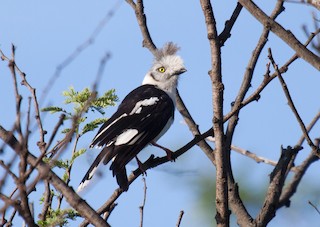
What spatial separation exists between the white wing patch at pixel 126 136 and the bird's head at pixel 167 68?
4.55 feet

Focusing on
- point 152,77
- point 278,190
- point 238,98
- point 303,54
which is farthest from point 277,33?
point 152,77

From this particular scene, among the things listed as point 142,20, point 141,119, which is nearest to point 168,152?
point 141,119

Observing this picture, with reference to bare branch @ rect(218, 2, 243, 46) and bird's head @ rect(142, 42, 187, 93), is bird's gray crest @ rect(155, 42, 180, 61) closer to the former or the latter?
bird's head @ rect(142, 42, 187, 93)

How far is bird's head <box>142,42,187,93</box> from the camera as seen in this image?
6766mm

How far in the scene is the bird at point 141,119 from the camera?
15.9 ft

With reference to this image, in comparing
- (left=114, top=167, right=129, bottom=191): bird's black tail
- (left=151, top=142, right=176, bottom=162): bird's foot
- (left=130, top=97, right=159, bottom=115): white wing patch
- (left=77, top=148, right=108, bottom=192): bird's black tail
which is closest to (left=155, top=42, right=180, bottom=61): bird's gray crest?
(left=130, top=97, right=159, bottom=115): white wing patch

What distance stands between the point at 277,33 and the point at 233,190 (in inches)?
53.4

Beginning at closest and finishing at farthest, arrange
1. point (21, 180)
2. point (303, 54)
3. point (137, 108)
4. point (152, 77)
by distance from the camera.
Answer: point (21, 180), point (303, 54), point (137, 108), point (152, 77)

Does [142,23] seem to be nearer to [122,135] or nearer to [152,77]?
[122,135]

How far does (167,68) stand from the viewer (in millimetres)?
6926

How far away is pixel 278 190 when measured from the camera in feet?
14.1

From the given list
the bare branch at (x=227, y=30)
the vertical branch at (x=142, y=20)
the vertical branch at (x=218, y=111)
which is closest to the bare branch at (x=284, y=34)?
the vertical branch at (x=218, y=111)

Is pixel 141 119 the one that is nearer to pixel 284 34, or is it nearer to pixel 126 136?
pixel 126 136

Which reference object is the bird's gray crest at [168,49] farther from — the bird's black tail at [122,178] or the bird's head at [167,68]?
the bird's black tail at [122,178]
